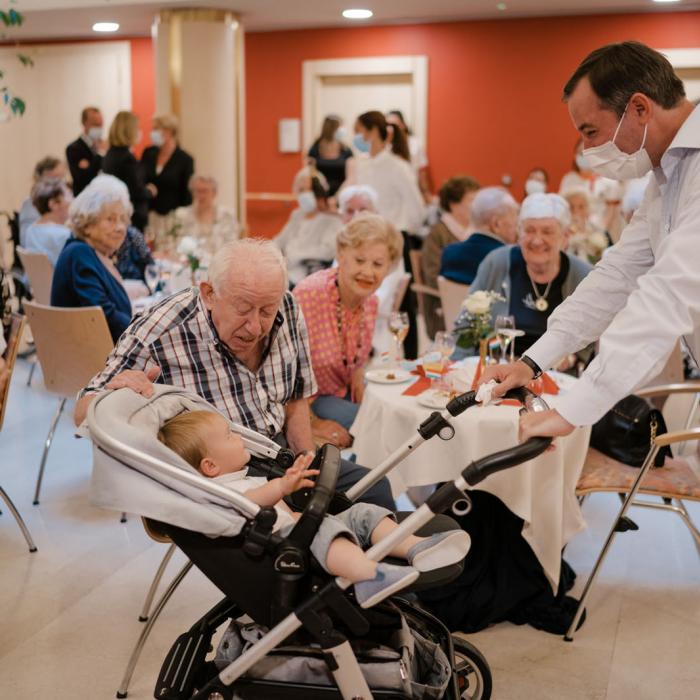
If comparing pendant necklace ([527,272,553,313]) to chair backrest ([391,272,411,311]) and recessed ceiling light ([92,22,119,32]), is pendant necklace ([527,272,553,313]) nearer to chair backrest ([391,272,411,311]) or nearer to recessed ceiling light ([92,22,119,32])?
chair backrest ([391,272,411,311])

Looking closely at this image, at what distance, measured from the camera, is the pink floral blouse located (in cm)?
344

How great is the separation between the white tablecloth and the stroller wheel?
2.19 feet

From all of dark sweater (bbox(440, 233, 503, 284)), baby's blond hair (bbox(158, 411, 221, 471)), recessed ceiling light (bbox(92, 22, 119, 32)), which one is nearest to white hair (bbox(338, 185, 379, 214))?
dark sweater (bbox(440, 233, 503, 284))

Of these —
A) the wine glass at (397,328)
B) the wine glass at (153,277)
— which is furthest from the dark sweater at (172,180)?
the wine glass at (397,328)

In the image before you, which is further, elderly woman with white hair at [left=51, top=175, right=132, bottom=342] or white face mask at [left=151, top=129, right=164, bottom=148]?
white face mask at [left=151, top=129, right=164, bottom=148]

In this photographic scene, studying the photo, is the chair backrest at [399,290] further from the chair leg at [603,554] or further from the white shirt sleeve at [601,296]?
the white shirt sleeve at [601,296]

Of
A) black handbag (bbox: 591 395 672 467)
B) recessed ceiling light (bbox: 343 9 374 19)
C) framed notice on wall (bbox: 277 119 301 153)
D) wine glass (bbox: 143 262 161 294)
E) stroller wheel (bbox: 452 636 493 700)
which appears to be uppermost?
recessed ceiling light (bbox: 343 9 374 19)

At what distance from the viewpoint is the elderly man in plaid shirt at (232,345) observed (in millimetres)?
2430

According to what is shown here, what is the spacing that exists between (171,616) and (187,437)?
1.11 m

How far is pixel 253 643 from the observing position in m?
1.97

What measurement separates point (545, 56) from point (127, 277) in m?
6.04

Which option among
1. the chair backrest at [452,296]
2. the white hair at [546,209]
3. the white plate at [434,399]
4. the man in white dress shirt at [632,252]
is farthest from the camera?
the chair backrest at [452,296]

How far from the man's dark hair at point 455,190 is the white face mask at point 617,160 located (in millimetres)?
3434

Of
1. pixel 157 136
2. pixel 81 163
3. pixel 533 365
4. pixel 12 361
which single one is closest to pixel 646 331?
pixel 533 365
